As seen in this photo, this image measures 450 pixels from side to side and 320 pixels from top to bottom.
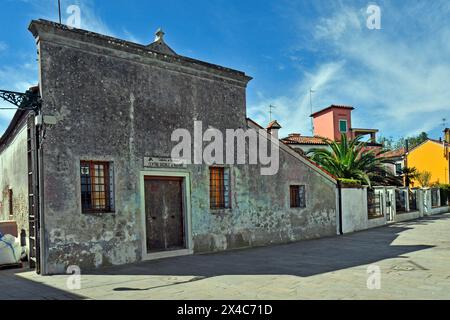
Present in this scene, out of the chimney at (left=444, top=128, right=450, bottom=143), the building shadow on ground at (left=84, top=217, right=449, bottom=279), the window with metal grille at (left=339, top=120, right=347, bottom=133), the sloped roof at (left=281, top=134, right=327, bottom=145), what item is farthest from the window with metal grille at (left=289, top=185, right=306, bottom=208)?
the chimney at (left=444, top=128, right=450, bottom=143)

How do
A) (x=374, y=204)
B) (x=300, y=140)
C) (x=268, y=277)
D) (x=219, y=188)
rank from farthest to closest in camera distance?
(x=300, y=140) → (x=374, y=204) → (x=219, y=188) → (x=268, y=277)

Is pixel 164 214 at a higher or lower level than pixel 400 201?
higher

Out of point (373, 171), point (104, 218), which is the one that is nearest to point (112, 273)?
point (104, 218)

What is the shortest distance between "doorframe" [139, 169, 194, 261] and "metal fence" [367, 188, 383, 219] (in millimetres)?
11510

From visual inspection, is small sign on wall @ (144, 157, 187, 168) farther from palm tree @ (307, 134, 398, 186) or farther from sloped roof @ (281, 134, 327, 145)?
sloped roof @ (281, 134, 327, 145)

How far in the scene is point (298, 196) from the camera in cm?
1617

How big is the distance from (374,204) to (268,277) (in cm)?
1417

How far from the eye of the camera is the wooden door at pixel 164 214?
38.0 ft

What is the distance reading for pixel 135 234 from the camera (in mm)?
10898

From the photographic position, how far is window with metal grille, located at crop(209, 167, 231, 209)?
13180mm

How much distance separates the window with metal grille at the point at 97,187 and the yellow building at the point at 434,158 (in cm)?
3991

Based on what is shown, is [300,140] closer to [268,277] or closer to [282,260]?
[282,260]

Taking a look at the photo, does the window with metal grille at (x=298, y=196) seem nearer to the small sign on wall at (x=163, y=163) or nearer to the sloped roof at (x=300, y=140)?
the small sign on wall at (x=163, y=163)

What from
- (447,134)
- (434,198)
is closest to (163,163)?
(434,198)
